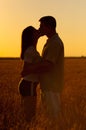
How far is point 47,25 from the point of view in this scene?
6055 millimetres

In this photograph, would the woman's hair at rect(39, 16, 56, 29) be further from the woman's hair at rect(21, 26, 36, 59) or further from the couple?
the woman's hair at rect(21, 26, 36, 59)

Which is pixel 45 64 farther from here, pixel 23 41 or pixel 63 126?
pixel 63 126

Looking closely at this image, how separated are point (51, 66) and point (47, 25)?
571 mm

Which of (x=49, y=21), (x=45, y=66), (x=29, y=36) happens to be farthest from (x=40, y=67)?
(x=49, y=21)

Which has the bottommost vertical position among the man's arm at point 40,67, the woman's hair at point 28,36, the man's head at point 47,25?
the man's arm at point 40,67

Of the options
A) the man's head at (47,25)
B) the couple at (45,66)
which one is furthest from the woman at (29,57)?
the man's head at (47,25)

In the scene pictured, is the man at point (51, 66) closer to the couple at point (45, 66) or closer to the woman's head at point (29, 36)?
the couple at point (45, 66)

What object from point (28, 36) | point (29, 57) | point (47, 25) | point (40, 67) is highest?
point (47, 25)

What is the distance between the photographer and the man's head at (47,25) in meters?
6.04

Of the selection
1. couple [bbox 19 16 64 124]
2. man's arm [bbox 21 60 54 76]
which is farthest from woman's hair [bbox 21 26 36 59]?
man's arm [bbox 21 60 54 76]

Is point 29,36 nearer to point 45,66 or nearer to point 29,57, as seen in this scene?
point 29,57

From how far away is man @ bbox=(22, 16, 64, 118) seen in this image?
5.96 metres

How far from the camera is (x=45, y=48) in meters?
6.05

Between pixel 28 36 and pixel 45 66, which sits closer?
pixel 45 66
